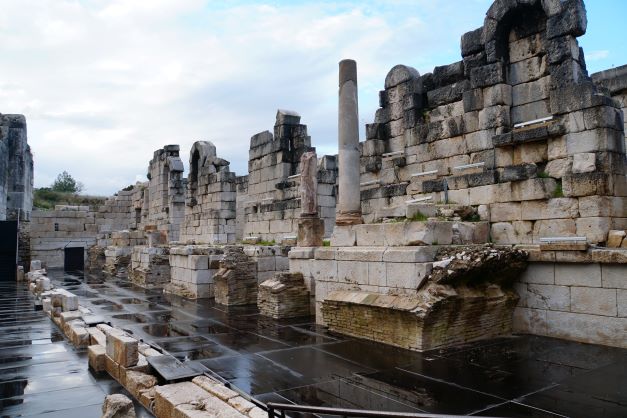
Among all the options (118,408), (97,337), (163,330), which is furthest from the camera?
(163,330)

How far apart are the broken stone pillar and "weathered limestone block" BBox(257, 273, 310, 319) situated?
0.76 m

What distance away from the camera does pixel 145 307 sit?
11.0 metres

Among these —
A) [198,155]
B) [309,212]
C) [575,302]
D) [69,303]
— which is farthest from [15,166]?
[575,302]

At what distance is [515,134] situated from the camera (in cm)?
802

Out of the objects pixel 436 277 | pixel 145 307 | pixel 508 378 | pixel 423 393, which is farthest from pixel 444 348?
pixel 145 307

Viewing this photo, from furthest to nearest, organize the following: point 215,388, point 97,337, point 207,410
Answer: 1. point 97,337
2. point 215,388
3. point 207,410

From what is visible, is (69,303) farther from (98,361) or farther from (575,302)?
(575,302)

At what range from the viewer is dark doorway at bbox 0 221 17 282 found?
18766mm

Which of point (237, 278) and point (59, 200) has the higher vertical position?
point (59, 200)

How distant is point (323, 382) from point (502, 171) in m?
4.82

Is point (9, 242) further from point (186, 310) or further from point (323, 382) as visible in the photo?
point (323, 382)

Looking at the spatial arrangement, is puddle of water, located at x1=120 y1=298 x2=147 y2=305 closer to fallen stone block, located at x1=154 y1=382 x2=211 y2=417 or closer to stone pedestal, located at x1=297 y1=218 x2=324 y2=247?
stone pedestal, located at x1=297 y1=218 x2=324 y2=247

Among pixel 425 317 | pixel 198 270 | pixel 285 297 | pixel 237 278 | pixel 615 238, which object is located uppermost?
pixel 615 238

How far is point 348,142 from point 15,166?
22035 mm
